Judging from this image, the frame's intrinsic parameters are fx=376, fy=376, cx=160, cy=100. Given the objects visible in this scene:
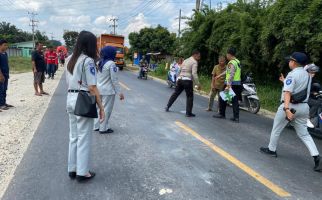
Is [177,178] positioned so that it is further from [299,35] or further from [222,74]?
[299,35]

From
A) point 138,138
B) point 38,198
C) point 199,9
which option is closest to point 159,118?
point 138,138

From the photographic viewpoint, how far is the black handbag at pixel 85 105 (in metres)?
4.93

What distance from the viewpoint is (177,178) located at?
530 centimetres

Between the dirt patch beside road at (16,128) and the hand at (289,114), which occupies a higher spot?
the hand at (289,114)

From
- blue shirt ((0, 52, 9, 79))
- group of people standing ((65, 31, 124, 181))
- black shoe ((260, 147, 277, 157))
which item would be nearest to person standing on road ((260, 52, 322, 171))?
black shoe ((260, 147, 277, 157))

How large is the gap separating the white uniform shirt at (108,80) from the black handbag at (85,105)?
2986 millimetres

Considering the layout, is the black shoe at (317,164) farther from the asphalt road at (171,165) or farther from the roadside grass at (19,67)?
the roadside grass at (19,67)

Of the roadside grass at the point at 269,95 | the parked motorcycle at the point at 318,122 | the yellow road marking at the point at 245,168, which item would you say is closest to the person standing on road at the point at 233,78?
the parked motorcycle at the point at 318,122

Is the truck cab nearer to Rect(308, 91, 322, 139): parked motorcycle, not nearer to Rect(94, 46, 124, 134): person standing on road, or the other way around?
Rect(94, 46, 124, 134): person standing on road

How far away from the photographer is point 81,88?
16.5ft

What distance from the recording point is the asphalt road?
4.79 m

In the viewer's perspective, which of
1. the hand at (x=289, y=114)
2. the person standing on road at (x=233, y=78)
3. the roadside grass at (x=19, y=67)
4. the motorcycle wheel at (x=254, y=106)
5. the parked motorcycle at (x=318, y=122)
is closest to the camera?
the hand at (x=289, y=114)

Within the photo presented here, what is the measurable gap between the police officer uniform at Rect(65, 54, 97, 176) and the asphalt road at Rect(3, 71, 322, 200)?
0.87 ft

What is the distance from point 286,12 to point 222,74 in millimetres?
3861
